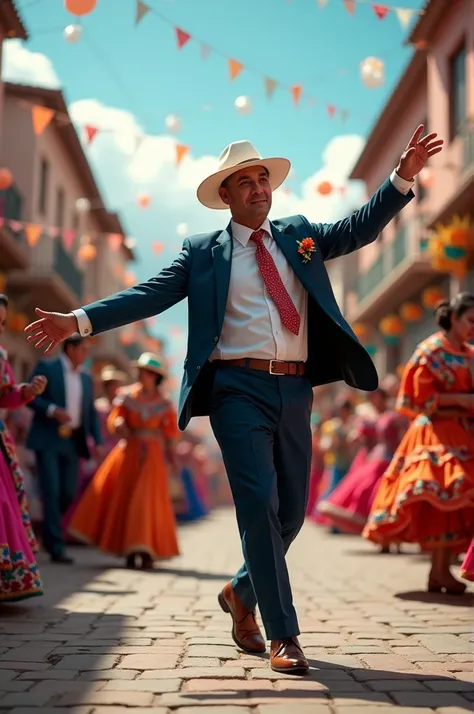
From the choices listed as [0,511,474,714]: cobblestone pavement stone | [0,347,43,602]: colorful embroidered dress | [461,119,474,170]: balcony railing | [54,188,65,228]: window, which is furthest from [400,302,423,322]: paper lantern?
[0,347,43,602]: colorful embroidered dress

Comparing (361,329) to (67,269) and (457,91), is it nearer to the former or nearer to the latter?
(67,269)

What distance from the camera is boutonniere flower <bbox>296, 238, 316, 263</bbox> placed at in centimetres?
466

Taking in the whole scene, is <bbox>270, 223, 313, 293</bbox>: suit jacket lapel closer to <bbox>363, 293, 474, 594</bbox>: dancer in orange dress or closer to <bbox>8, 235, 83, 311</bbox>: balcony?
<bbox>363, 293, 474, 594</bbox>: dancer in orange dress

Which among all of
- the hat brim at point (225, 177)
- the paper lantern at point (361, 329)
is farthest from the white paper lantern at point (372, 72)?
the paper lantern at point (361, 329)

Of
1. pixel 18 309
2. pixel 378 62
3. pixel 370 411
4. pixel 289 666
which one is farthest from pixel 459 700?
pixel 18 309

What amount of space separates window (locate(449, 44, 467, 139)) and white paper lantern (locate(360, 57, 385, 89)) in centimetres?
777

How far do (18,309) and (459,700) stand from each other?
910 inches

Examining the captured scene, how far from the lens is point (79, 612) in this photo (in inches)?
233

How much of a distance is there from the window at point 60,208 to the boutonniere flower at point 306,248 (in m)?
25.9

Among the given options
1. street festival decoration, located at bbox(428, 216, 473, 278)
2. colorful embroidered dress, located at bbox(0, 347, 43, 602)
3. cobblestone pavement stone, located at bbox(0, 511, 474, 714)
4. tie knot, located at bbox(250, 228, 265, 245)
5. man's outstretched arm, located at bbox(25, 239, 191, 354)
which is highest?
street festival decoration, located at bbox(428, 216, 473, 278)

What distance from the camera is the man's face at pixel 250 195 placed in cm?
473

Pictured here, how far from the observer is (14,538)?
5641mm

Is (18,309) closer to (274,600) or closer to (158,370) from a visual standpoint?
(158,370)

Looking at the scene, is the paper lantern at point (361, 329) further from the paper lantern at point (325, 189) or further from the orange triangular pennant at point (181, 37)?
the orange triangular pennant at point (181, 37)
